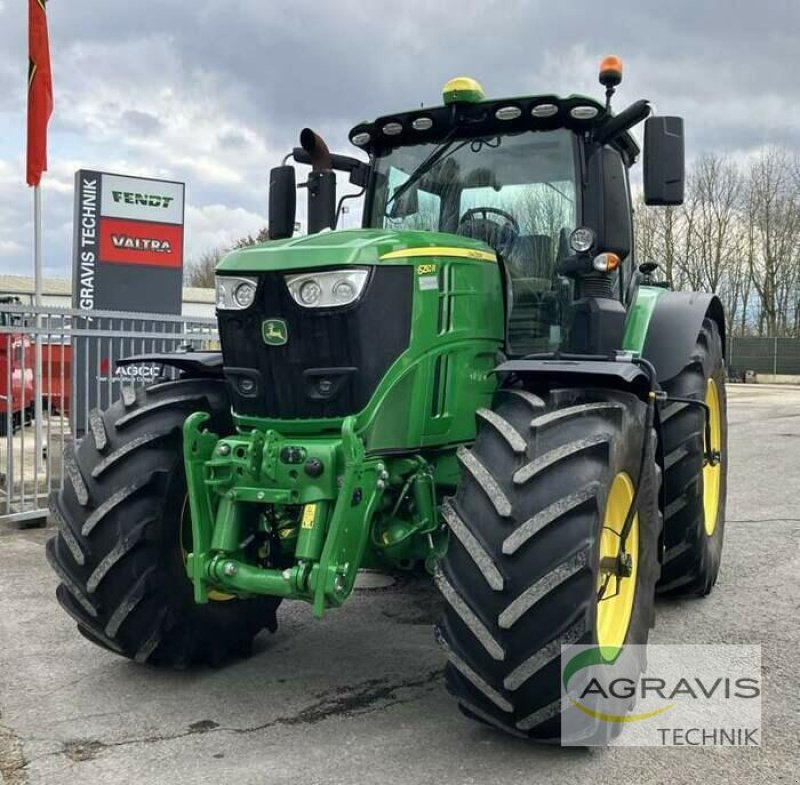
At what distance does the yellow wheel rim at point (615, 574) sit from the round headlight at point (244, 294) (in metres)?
1.63

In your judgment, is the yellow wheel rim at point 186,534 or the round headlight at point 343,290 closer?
the round headlight at point 343,290

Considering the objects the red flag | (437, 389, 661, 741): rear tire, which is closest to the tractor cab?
(437, 389, 661, 741): rear tire

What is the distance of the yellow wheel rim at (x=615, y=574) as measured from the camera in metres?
3.65

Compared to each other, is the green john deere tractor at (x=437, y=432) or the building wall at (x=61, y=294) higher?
the building wall at (x=61, y=294)

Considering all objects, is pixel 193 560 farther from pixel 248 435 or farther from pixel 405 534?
pixel 405 534

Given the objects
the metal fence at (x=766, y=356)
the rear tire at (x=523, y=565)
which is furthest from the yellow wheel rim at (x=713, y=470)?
the metal fence at (x=766, y=356)

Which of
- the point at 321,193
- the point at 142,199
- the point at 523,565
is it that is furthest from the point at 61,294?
the point at 523,565

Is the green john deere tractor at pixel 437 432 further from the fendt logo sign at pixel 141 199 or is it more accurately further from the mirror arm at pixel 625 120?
the fendt logo sign at pixel 141 199

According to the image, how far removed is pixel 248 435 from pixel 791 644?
114 inches

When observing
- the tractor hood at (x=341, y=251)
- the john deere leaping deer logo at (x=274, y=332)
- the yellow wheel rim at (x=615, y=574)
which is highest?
the tractor hood at (x=341, y=251)

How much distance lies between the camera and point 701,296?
572cm

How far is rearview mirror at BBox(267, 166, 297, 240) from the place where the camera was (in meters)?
5.10

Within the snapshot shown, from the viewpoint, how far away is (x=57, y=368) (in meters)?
8.71

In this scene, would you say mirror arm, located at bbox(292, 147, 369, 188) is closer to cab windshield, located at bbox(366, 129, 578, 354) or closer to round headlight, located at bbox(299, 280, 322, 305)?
cab windshield, located at bbox(366, 129, 578, 354)
